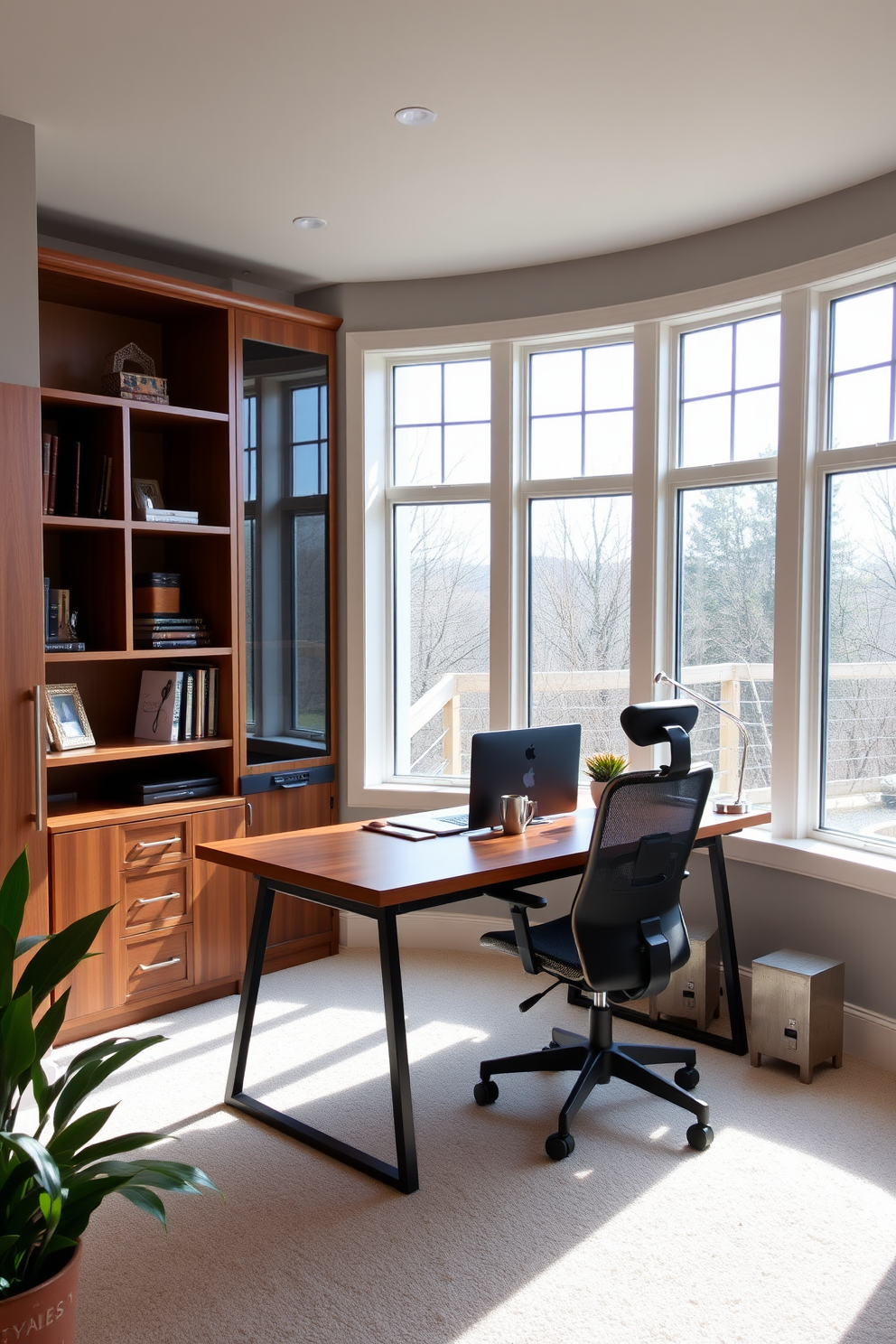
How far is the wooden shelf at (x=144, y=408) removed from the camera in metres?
3.79

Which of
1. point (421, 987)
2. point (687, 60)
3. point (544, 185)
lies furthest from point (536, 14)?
point (421, 987)

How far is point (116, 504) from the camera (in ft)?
13.1

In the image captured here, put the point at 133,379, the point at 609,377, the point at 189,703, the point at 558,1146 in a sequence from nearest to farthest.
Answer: the point at 558,1146, the point at 133,379, the point at 189,703, the point at 609,377

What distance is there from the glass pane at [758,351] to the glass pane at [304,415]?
5.91 feet

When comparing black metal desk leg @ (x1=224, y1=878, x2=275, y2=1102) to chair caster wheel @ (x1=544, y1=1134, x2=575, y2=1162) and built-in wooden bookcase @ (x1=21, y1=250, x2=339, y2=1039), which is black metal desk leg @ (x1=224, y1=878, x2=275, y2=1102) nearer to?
built-in wooden bookcase @ (x1=21, y1=250, x2=339, y2=1039)

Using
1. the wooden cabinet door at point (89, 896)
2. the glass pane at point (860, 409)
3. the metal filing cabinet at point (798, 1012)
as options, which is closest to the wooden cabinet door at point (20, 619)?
the wooden cabinet door at point (89, 896)

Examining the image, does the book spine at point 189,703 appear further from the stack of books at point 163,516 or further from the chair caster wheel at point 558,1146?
the chair caster wheel at point 558,1146

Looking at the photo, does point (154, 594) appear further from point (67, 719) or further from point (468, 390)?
point (468, 390)

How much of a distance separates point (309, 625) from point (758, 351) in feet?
7.11

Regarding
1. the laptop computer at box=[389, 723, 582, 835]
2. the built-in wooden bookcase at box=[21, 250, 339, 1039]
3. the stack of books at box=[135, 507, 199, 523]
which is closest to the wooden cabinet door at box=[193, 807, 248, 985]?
the built-in wooden bookcase at box=[21, 250, 339, 1039]

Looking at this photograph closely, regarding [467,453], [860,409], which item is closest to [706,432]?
[860,409]

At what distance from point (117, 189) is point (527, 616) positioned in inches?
91.1

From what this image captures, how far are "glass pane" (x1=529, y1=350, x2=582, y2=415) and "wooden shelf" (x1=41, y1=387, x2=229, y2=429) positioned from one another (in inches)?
53.2

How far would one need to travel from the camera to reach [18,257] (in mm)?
3332
